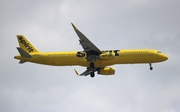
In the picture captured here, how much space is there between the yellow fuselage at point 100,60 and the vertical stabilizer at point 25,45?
215cm

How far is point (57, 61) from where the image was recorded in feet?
326

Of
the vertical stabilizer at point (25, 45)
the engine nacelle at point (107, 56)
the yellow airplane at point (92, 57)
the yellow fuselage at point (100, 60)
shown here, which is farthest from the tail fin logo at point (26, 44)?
the engine nacelle at point (107, 56)

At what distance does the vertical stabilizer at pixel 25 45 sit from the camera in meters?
103

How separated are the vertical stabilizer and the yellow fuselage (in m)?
2.15

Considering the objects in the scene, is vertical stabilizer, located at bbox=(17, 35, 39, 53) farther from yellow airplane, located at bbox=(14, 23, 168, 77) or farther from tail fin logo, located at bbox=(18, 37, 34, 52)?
yellow airplane, located at bbox=(14, 23, 168, 77)

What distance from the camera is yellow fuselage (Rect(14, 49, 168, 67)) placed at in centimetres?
A: 9694

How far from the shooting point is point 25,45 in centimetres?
10388

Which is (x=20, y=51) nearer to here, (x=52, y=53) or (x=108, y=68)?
(x=52, y=53)

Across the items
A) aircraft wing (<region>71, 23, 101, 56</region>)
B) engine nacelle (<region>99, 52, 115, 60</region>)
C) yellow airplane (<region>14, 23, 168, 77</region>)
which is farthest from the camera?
yellow airplane (<region>14, 23, 168, 77</region>)

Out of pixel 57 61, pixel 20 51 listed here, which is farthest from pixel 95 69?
pixel 20 51

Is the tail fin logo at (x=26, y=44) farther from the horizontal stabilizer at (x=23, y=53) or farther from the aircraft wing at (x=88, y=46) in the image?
the aircraft wing at (x=88, y=46)

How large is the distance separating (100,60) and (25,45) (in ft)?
63.9

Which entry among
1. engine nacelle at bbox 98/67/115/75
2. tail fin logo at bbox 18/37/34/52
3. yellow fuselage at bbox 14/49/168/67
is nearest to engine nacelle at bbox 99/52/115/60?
yellow fuselage at bbox 14/49/168/67

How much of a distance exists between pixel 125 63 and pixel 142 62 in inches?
156
